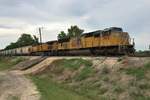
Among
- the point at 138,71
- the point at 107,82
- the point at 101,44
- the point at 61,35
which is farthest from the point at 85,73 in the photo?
the point at 61,35

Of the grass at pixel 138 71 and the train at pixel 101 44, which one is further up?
the train at pixel 101 44

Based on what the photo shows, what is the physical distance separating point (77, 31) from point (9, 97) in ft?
276

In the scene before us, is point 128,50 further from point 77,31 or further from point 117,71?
point 77,31

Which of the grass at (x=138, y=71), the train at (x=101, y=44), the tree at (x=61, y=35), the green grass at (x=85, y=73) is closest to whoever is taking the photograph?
the grass at (x=138, y=71)

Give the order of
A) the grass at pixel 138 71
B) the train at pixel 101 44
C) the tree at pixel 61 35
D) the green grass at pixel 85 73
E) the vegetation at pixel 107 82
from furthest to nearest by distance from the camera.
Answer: the tree at pixel 61 35 < the train at pixel 101 44 < the green grass at pixel 85 73 < the grass at pixel 138 71 < the vegetation at pixel 107 82

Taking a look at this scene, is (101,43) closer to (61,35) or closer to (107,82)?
(107,82)

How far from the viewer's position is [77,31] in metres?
106

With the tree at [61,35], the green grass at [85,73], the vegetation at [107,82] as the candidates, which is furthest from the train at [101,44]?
the tree at [61,35]

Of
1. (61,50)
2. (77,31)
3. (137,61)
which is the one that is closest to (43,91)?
(137,61)

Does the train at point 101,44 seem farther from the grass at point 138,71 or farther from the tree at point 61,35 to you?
the tree at point 61,35

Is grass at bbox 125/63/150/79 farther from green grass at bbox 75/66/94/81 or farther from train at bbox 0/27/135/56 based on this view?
train at bbox 0/27/135/56

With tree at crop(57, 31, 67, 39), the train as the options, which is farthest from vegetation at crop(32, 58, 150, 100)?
tree at crop(57, 31, 67, 39)

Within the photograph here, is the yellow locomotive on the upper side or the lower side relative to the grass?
upper

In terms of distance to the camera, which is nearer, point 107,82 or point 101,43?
point 107,82
